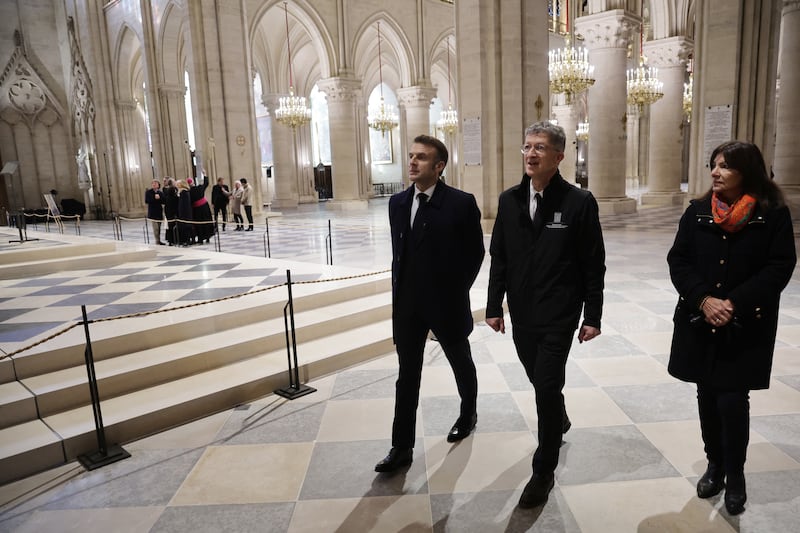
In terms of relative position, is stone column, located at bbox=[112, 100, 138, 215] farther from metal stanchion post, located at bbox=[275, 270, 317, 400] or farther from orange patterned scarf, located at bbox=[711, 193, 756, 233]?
orange patterned scarf, located at bbox=[711, 193, 756, 233]

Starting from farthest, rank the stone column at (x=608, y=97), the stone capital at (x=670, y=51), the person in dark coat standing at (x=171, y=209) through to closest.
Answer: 1. the stone capital at (x=670, y=51)
2. the stone column at (x=608, y=97)
3. the person in dark coat standing at (x=171, y=209)

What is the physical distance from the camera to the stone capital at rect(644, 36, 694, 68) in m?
20.1

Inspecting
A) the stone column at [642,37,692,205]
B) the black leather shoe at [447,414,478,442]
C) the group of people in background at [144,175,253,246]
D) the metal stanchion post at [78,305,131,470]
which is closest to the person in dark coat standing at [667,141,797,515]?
the black leather shoe at [447,414,478,442]

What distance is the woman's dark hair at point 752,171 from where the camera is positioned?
2.59 metres

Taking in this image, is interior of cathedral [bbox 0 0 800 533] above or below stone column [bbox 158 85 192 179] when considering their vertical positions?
below

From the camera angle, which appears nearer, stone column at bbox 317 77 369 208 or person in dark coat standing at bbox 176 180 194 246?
person in dark coat standing at bbox 176 180 194 246

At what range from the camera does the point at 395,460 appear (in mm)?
3355

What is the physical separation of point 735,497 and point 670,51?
69.1 ft

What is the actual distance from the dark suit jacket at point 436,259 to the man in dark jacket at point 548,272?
0.30m

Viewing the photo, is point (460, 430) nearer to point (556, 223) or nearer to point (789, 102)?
point (556, 223)

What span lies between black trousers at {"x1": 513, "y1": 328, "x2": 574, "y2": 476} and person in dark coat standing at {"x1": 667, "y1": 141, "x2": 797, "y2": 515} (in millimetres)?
582

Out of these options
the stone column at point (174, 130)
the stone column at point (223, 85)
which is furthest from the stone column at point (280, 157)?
the stone column at point (223, 85)

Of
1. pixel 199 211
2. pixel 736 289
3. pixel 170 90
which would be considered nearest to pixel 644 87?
pixel 199 211

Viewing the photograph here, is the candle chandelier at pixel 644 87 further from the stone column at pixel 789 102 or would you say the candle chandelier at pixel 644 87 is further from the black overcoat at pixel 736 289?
the black overcoat at pixel 736 289
